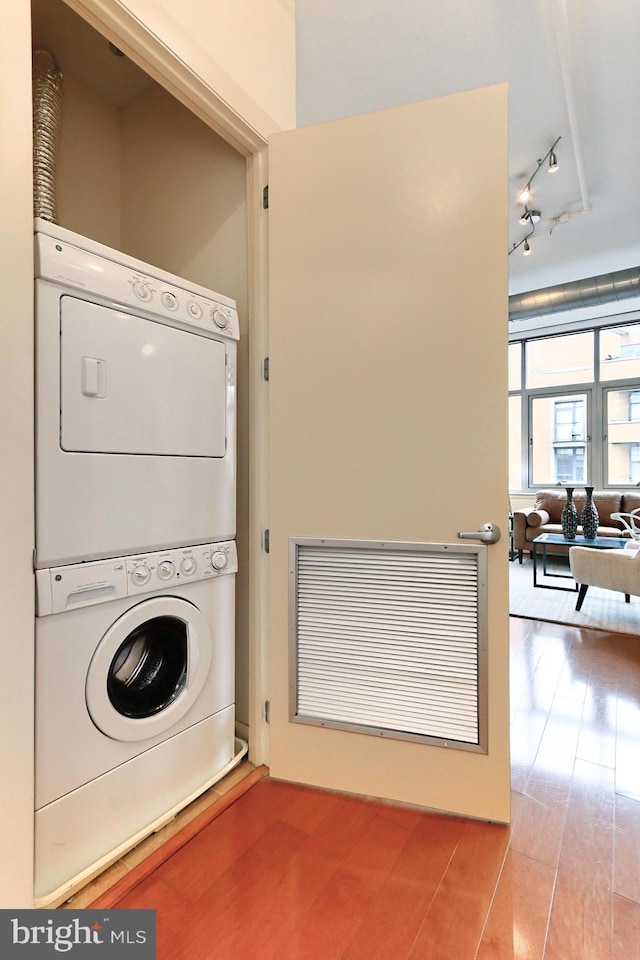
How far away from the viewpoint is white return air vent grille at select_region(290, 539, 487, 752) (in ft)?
4.97

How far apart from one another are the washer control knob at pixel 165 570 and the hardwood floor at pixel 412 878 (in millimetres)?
812

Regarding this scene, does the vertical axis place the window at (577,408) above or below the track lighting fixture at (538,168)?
below

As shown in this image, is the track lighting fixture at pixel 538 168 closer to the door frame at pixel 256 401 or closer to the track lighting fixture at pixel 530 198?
the track lighting fixture at pixel 530 198

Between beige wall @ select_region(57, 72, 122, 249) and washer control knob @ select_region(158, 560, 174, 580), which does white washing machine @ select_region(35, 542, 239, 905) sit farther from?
beige wall @ select_region(57, 72, 122, 249)

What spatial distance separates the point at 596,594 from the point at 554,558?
6.51ft

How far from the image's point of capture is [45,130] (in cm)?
170

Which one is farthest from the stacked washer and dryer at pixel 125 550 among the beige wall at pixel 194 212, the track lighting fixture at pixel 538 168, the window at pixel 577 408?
the window at pixel 577 408

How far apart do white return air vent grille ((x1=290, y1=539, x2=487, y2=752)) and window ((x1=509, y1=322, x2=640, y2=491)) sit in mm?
5265

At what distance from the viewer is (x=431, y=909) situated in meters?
1.20

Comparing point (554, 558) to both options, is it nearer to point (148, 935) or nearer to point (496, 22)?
point (496, 22)

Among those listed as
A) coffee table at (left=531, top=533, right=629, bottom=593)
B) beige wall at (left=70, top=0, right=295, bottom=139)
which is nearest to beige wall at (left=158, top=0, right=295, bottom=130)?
beige wall at (left=70, top=0, right=295, bottom=139)

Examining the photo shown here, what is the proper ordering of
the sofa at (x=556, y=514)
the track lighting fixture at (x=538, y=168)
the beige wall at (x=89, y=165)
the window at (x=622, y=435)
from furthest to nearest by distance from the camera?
the window at (x=622, y=435), the sofa at (x=556, y=514), the track lighting fixture at (x=538, y=168), the beige wall at (x=89, y=165)

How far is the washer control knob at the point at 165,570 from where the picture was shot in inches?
57.9

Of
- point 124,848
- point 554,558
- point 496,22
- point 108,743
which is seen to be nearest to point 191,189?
point 496,22
